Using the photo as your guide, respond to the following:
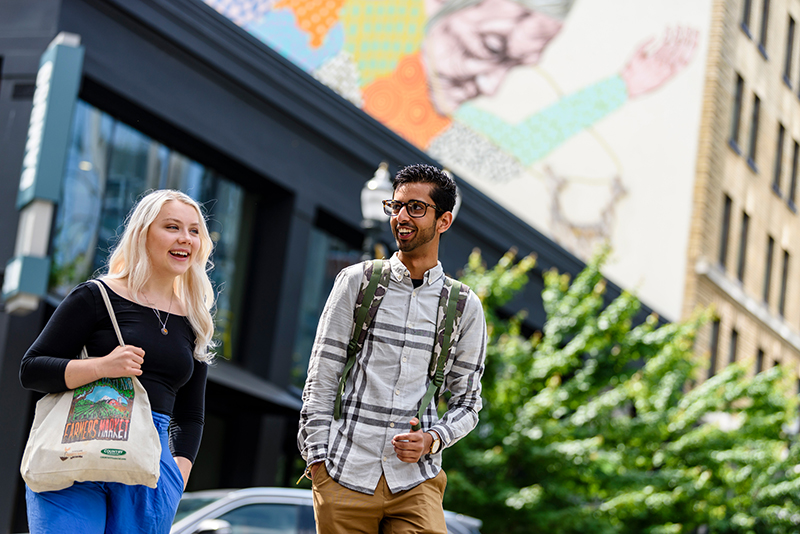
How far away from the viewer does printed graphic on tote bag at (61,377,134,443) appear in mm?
3498

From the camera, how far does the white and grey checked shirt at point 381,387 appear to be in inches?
153

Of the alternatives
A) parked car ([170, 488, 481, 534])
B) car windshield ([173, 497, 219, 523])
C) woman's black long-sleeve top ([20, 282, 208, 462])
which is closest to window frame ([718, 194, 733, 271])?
parked car ([170, 488, 481, 534])

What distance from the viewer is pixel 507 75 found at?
3052cm

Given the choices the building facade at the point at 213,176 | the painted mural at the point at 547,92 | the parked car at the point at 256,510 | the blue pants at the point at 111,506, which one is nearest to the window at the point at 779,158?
the painted mural at the point at 547,92

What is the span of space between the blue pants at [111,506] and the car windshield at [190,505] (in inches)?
110

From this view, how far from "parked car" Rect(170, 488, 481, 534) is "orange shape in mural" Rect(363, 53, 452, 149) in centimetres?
2346

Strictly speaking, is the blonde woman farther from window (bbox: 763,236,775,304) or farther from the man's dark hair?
window (bbox: 763,236,775,304)

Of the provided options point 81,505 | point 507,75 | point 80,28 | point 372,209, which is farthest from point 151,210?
point 507,75

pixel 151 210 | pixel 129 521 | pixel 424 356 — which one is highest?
pixel 151 210

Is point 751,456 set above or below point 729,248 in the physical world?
below

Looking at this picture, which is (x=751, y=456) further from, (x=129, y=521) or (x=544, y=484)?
(x=129, y=521)

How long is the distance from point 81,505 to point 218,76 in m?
10.9

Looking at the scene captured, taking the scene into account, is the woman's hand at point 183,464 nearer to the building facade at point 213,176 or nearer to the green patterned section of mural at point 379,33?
the building facade at point 213,176

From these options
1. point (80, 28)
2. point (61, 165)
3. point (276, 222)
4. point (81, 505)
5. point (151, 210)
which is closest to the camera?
point (81, 505)
